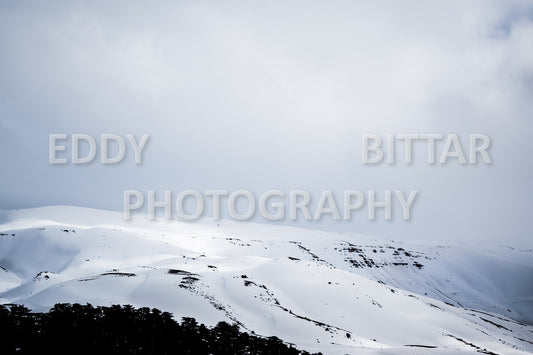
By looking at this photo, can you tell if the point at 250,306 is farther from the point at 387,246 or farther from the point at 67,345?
the point at 387,246

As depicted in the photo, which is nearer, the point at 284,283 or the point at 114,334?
the point at 114,334

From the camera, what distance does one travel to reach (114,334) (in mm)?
20594

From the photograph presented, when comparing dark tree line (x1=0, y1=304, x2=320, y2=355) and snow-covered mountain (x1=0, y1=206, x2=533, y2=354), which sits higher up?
dark tree line (x1=0, y1=304, x2=320, y2=355)

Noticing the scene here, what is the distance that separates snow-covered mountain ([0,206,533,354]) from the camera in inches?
1177

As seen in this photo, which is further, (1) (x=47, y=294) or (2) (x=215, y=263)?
(2) (x=215, y=263)

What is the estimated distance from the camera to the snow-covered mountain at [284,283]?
29.9 meters

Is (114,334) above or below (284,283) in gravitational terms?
above

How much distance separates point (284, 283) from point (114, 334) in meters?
28.3

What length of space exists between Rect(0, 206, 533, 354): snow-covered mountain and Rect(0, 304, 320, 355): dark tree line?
9.36 ft

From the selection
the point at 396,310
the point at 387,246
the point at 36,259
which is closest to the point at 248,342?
the point at 396,310

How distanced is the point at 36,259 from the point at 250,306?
5128 cm

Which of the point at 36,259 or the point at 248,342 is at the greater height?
the point at 248,342

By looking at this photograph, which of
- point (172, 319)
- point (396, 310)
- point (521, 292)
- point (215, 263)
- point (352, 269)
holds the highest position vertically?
point (172, 319)

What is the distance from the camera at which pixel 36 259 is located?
64.9 metres
